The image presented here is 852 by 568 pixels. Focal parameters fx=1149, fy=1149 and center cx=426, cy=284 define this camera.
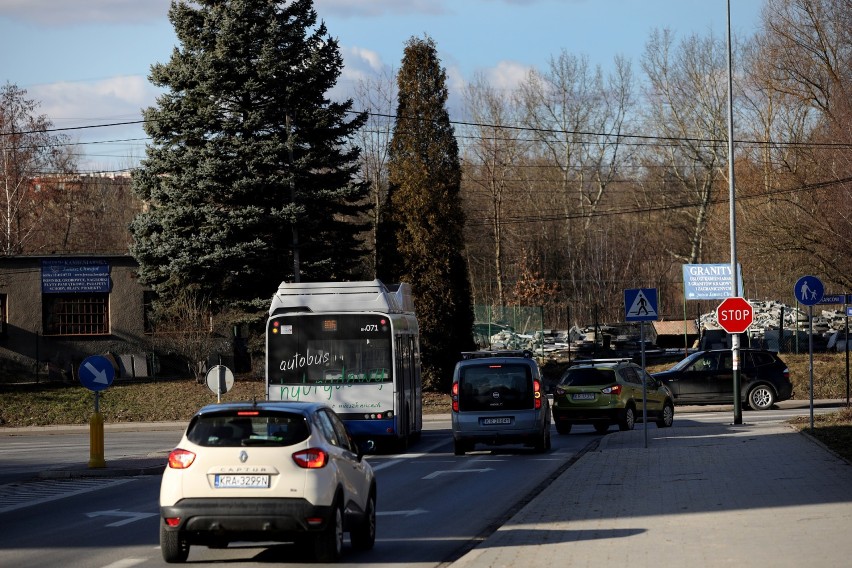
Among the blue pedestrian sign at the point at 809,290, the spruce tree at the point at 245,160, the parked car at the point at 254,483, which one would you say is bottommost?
the parked car at the point at 254,483

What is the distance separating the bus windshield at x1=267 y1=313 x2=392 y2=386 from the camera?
73.5 feet

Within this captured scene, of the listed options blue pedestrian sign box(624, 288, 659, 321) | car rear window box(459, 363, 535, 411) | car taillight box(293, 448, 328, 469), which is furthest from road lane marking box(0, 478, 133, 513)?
blue pedestrian sign box(624, 288, 659, 321)

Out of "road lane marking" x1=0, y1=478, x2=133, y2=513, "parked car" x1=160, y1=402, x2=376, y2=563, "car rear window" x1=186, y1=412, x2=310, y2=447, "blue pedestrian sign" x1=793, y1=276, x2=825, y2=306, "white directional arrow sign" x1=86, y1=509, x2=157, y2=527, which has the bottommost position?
"road lane marking" x1=0, y1=478, x2=133, y2=513

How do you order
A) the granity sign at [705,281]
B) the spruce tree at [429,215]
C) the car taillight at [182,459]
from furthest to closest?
the granity sign at [705,281]
the spruce tree at [429,215]
the car taillight at [182,459]

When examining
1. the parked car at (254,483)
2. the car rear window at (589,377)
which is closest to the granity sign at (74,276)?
the car rear window at (589,377)

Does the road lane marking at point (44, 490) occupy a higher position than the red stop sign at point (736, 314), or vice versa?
the red stop sign at point (736, 314)

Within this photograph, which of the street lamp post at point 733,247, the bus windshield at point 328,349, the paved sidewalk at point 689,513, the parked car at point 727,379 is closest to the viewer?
the paved sidewalk at point 689,513

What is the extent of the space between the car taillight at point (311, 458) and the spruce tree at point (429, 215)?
105 ft

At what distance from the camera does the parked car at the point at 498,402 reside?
2128 centimetres

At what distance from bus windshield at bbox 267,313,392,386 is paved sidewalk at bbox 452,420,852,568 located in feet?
15.9

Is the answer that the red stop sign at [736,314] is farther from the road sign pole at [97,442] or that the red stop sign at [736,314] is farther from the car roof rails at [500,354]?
the road sign pole at [97,442]

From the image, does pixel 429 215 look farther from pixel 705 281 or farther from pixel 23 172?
pixel 23 172

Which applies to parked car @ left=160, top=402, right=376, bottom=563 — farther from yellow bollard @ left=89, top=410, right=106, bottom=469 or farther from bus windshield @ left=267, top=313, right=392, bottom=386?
bus windshield @ left=267, top=313, right=392, bottom=386

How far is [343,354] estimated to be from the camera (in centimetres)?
2250
